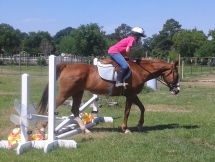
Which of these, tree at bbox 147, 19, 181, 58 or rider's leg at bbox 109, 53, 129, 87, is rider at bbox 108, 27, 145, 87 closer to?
rider's leg at bbox 109, 53, 129, 87

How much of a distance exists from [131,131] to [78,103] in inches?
56.4

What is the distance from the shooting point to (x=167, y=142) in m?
8.55

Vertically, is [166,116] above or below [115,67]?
below

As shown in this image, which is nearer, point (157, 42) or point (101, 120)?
point (101, 120)

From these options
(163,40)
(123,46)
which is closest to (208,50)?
(163,40)

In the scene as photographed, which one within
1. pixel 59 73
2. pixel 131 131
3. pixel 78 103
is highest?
pixel 59 73

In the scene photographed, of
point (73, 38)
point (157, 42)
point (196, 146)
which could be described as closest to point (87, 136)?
point (196, 146)

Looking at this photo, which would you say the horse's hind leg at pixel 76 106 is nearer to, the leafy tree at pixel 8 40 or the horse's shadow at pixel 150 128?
the horse's shadow at pixel 150 128

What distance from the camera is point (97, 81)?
10109 mm

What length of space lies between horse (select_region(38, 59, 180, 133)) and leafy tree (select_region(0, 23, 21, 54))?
77150mm

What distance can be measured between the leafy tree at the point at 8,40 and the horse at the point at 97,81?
253ft

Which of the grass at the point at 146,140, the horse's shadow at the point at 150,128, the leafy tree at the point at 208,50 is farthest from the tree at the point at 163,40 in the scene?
the horse's shadow at the point at 150,128

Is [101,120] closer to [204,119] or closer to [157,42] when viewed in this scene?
[204,119]

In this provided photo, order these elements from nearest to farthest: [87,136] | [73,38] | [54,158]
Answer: [54,158], [87,136], [73,38]
